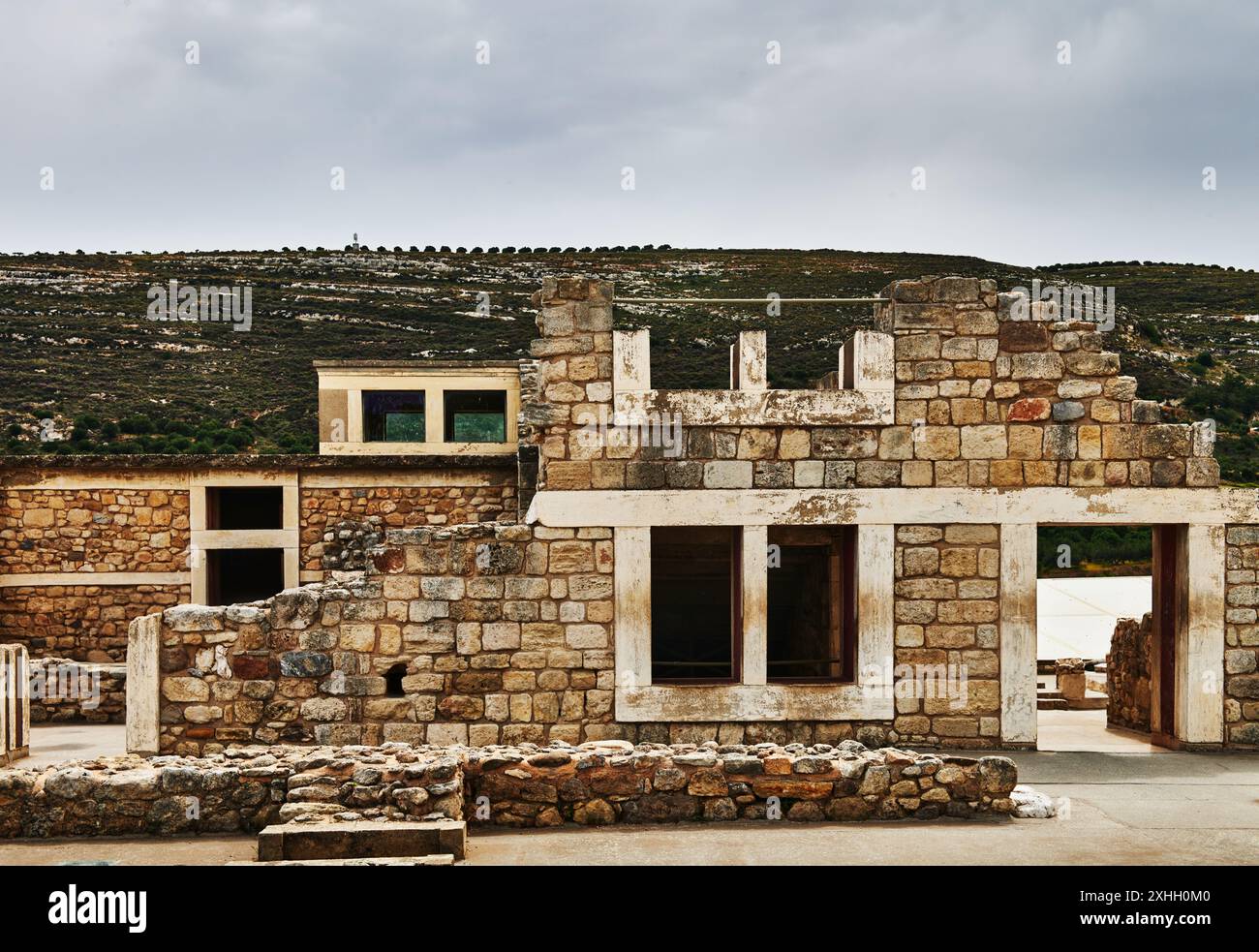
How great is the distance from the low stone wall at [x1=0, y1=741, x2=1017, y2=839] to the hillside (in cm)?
3016

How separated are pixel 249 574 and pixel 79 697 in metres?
7.17

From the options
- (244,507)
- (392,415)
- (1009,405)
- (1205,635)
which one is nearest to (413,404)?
(392,415)

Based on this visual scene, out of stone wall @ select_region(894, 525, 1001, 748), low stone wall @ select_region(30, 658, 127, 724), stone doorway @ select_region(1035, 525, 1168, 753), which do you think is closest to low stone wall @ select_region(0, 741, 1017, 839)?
stone wall @ select_region(894, 525, 1001, 748)

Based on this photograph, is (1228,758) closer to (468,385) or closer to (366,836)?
(366,836)

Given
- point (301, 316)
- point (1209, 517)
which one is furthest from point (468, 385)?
point (301, 316)

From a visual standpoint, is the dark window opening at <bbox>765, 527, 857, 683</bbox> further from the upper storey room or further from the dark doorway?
the upper storey room

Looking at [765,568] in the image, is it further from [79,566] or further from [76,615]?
[76,615]

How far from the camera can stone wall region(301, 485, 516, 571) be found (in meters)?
18.9

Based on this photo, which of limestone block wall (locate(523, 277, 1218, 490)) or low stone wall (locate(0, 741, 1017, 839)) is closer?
low stone wall (locate(0, 741, 1017, 839))

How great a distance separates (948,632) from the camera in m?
10.1

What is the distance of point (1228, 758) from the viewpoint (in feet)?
33.0

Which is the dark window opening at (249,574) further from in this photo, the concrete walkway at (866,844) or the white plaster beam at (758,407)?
the concrete walkway at (866,844)

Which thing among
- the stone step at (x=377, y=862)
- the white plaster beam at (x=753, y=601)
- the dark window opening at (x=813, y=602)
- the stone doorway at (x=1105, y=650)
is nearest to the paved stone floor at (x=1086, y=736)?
the stone doorway at (x=1105, y=650)

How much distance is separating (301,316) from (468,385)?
119 ft
